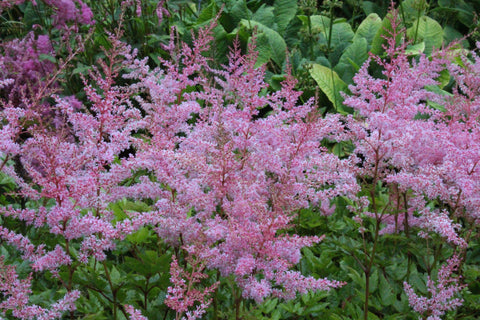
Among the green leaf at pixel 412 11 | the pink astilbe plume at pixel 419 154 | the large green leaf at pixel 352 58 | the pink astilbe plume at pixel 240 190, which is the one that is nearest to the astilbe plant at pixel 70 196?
the pink astilbe plume at pixel 240 190

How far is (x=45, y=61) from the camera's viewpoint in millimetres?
4738

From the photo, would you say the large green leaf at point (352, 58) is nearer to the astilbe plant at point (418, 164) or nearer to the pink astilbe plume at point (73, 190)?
the astilbe plant at point (418, 164)

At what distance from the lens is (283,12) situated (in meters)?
6.72

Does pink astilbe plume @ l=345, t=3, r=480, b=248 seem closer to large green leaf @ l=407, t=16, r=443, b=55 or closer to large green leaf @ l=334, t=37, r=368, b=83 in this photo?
large green leaf @ l=334, t=37, r=368, b=83

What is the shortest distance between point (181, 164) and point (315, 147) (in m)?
0.75

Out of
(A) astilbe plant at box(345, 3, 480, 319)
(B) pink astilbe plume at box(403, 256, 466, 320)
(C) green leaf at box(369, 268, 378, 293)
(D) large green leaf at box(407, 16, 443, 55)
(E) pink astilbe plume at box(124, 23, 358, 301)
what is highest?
(E) pink astilbe plume at box(124, 23, 358, 301)

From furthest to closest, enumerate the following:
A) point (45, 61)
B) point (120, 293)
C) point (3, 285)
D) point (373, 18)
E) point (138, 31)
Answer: point (373, 18) → point (138, 31) → point (45, 61) → point (120, 293) → point (3, 285)

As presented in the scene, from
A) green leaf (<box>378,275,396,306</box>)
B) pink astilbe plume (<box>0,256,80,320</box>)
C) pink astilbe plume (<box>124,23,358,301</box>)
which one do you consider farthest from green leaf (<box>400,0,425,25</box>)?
pink astilbe plume (<box>0,256,80,320</box>)

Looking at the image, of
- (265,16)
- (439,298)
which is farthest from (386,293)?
(265,16)

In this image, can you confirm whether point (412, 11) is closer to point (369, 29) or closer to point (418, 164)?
point (369, 29)

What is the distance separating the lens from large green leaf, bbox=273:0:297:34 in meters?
6.63

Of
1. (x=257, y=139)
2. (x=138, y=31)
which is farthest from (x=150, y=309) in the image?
(x=138, y=31)

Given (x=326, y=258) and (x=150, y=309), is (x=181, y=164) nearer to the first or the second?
(x=150, y=309)

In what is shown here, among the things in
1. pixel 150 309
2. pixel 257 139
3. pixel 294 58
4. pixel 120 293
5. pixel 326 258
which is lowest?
pixel 294 58
